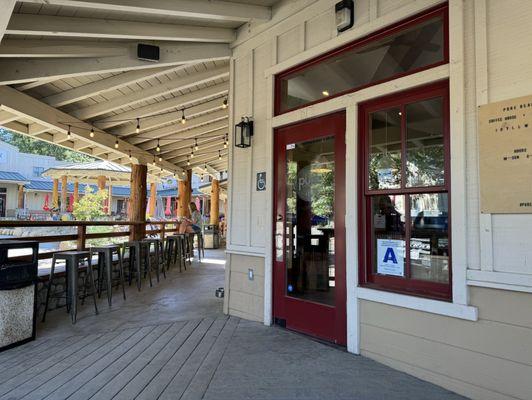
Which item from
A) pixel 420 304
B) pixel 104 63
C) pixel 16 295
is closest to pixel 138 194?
pixel 104 63

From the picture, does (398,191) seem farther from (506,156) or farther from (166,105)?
(166,105)

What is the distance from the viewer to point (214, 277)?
6914 millimetres

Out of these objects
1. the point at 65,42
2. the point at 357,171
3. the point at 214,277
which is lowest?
the point at 214,277

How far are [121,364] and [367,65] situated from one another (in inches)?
121

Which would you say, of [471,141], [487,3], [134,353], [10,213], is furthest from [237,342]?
[10,213]

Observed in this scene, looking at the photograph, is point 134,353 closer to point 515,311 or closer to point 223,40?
point 515,311

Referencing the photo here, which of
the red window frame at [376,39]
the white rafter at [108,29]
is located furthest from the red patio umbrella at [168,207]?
the red window frame at [376,39]

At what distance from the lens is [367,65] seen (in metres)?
3.12

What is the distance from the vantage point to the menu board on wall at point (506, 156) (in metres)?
2.16

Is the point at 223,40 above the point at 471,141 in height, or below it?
above

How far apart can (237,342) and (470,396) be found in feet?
5.92

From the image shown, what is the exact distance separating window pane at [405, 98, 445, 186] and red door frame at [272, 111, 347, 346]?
0.61 metres

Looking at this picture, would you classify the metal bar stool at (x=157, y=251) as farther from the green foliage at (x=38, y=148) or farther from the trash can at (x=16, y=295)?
the green foliage at (x=38, y=148)

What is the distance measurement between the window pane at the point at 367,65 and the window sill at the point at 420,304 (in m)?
1.66
